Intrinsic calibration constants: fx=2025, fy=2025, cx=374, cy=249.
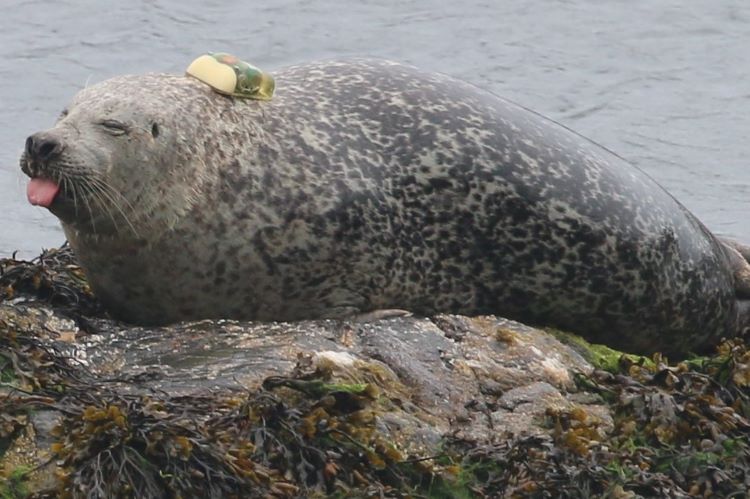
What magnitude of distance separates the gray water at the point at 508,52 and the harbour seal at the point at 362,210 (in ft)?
21.7

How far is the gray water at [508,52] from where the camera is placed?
724 inches

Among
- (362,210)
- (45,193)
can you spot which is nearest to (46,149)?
(45,193)

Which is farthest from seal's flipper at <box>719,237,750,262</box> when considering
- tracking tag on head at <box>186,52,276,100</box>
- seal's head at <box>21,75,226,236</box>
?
seal's head at <box>21,75,226,236</box>

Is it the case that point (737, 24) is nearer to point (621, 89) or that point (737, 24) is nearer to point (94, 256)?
point (621, 89)

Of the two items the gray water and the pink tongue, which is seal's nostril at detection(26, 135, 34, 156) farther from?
the gray water

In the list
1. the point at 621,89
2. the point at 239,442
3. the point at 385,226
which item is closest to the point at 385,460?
the point at 239,442

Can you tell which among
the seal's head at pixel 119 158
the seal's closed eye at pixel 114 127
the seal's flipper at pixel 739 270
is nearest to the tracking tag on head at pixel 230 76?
the seal's head at pixel 119 158

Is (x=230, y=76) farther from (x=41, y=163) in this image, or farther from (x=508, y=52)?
(x=508, y=52)

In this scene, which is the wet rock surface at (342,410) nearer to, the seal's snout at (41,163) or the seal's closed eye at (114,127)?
the seal's snout at (41,163)

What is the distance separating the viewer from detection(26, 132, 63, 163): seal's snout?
28.3 ft

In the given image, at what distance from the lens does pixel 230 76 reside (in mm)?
9609

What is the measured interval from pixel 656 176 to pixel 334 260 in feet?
28.0

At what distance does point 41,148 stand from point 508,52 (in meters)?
12.6

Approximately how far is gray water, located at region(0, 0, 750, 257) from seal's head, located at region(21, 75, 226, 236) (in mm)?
7698
